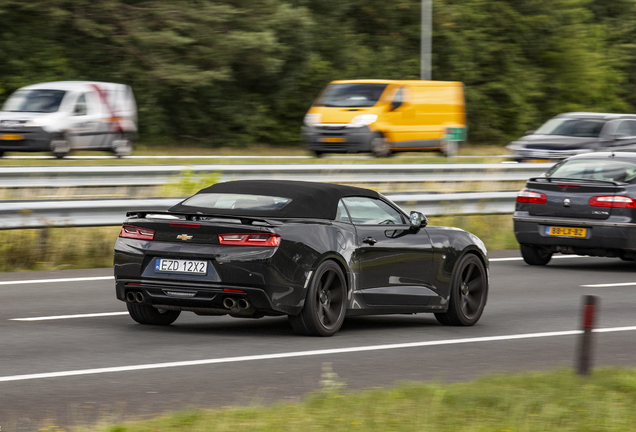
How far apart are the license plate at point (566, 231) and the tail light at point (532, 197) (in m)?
0.38

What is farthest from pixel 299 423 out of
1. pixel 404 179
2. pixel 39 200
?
pixel 404 179

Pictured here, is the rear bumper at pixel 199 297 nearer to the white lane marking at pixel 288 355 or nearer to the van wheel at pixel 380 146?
the white lane marking at pixel 288 355

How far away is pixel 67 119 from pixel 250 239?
56.4 ft

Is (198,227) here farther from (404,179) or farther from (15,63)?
(15,63)

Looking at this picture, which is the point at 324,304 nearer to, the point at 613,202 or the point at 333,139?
the point at 613,202

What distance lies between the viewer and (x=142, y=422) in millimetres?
5719

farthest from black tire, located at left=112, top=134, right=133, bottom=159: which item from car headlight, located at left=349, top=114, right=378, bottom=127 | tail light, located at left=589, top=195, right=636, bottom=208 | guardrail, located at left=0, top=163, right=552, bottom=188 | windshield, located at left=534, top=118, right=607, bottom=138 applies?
tail light, located at left=589, top=195, right=636, bottom=208

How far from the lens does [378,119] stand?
93.5ft

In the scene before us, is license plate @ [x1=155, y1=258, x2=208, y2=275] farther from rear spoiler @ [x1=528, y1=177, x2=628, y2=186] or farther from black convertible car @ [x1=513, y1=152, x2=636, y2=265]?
rear spoiler @ [x1=528, y1=177, x2=628, y2=186]

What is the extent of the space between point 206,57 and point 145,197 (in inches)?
944

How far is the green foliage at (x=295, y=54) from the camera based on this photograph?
124ft

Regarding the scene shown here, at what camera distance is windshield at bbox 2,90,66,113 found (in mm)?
25312

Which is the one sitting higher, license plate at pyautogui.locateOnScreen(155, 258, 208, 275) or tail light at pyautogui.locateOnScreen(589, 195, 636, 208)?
license plate at pyautogui.locateOnScreen(155, 258, 208, 275)

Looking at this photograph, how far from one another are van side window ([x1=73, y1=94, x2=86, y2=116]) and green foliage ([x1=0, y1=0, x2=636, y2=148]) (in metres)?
10.9
